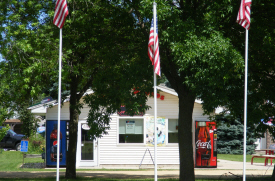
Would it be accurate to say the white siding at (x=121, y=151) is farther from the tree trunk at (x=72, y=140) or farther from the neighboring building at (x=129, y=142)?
the tree trunk at (x=72, y=140)

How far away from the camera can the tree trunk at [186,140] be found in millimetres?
12383

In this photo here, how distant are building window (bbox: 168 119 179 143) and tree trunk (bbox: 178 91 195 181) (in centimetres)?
867

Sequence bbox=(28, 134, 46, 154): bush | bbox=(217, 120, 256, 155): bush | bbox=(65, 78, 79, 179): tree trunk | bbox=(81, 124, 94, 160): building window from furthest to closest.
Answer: bbox=(217, 120, 256, 155): bush
bbox=(28, 134, 46, 154): bush
bbox=(81, 124, 94, 160): building window
bbox=(65, 78, 79, 179): tree trunk

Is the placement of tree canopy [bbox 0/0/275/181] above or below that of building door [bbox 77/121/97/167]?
above

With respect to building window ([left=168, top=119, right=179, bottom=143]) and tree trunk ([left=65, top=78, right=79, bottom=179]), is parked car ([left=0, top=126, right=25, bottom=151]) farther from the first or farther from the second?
tree trunk ([left=65, top=78, right=79, bottom=179])

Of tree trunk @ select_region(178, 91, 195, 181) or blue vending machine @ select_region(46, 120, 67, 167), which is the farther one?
blue vending machine @ select_region(46, 120, 67, 167)

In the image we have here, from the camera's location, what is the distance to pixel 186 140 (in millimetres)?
12438

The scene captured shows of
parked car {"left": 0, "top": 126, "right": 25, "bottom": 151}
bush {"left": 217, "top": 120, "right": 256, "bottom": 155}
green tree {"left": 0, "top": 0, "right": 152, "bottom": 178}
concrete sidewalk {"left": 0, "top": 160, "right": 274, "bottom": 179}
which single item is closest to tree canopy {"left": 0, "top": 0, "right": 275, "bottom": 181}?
green tree {"left": 0, "top": 0, "right": 152, "bottom": 178}

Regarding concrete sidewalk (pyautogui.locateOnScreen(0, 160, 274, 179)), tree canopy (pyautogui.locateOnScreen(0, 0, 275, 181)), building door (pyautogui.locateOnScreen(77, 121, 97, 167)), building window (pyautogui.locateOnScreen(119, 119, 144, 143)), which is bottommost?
concrete sidewalk (pyautogui.locateOnScreen(0, 160, 274, 179))

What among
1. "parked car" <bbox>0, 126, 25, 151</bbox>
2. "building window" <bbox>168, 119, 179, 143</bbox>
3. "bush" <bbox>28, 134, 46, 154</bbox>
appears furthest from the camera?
"parked car" <bbox>0, 126, 25, 151</bbox>

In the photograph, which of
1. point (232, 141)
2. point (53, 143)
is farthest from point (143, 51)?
point (232, 141)

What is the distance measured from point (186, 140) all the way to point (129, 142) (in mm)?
8824

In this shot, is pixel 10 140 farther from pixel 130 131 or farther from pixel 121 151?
pixel 130 131

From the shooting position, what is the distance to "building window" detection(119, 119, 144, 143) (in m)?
21.0
